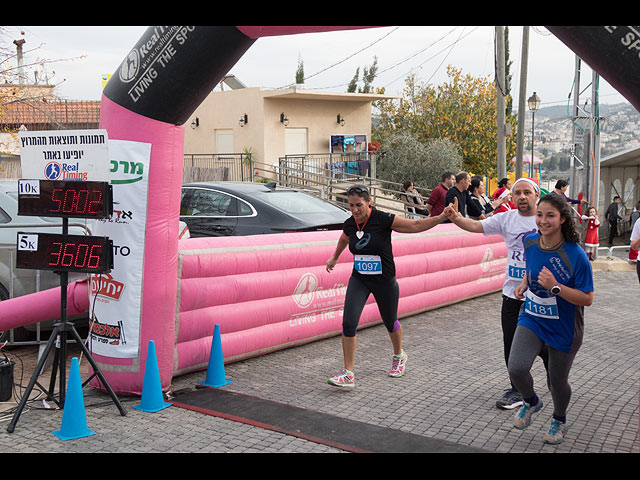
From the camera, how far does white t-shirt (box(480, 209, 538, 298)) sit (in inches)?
226

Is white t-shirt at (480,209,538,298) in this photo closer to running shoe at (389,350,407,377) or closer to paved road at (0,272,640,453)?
paved road at (0,272,640,453)

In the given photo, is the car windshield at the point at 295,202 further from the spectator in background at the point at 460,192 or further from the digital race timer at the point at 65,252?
the digital race timer at the point at 65,252

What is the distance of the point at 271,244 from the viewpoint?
7707 millimetres

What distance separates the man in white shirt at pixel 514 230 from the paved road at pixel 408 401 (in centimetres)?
59

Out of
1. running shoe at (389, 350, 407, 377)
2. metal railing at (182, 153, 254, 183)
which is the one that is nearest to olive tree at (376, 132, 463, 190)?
metal railing at (182, 153, 254, 183)

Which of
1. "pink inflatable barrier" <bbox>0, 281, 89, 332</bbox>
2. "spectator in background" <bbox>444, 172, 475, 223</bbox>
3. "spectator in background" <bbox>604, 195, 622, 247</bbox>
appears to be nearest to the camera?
"pink inflatable barrier" <bbox>0, 281, 89, 332</bbox>

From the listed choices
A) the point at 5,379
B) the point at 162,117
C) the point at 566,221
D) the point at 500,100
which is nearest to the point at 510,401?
the point at 566,221

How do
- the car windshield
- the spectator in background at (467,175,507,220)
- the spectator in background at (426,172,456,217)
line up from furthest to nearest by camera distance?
the spectator in background at (426,172,456,217) < the car windshield < the spectator in background at (467,175,507,220)

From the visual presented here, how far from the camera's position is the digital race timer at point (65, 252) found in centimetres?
536

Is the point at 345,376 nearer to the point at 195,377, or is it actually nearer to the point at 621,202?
the point at 195,377

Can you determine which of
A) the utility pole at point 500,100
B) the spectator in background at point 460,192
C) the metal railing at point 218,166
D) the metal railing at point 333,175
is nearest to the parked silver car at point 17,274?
the spectator in background at point 460,192

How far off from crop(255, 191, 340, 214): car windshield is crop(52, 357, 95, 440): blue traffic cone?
5.24 m
